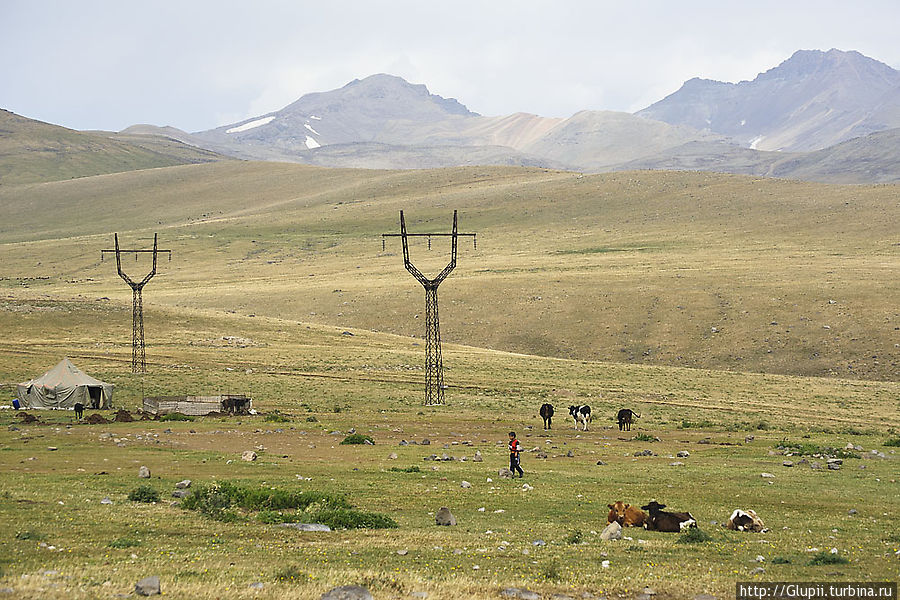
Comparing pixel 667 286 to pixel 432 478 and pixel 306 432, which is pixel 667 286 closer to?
pixel 306 432

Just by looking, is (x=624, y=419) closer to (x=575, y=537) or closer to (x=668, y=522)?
(x=668, y=522)

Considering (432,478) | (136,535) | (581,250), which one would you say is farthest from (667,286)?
(136,535)

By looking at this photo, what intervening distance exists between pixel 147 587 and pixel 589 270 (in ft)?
339

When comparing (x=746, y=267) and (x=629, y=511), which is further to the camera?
(x=746, y=267)

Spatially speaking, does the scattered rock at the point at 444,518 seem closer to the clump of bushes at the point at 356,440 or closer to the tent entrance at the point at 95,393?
the clump of bushes at the point at 356,440

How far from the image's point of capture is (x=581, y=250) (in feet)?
440

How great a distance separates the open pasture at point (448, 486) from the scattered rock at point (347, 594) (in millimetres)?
267

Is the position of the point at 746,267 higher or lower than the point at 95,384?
higher

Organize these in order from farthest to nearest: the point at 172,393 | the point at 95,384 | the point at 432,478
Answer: the point at 172,393 → the point at 95,384 → the point at 432,478

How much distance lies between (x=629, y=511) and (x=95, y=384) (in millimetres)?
33388

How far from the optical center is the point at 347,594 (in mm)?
10680

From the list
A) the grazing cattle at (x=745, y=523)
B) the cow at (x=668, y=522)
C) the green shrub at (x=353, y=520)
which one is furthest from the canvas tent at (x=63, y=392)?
the grazing cattle at (x=745, y=523)

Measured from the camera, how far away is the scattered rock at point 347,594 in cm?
1062

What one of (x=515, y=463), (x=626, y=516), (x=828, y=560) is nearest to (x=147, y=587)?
(x=626, y=516)
